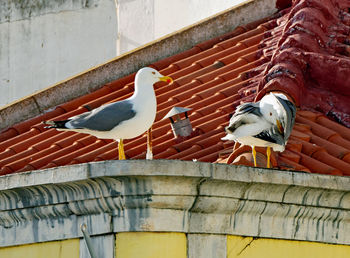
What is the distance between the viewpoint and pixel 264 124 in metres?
14.0

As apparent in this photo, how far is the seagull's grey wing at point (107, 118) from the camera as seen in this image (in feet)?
45.1

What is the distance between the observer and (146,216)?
511 inches

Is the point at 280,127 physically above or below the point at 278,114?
below

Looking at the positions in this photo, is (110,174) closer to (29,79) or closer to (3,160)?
(3,160)

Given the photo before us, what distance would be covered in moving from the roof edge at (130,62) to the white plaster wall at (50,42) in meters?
5.50

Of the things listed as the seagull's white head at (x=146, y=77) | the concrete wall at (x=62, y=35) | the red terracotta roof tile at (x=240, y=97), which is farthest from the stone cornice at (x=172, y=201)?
the concrete wall at (x=62, y=35)

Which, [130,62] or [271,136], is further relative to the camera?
[130,62]

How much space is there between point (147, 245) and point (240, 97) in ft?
15.3

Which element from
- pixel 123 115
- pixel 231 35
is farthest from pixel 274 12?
pixel 123 115

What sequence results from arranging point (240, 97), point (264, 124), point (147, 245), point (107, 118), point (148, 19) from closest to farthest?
point (147, 245), point (107, 118), point (264, 124), point (240, 97), point (148, 19)

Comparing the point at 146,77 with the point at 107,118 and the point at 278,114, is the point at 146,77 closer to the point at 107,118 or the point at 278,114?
the point at 107,118

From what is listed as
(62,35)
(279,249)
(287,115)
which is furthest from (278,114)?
(62,35)

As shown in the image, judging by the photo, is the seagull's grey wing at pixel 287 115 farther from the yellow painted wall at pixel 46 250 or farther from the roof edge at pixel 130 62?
the roof edge at pixel 130 62

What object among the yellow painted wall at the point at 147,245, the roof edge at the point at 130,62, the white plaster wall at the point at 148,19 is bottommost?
the yellow painted wall at the point at 147,245
